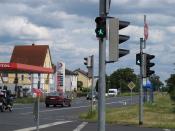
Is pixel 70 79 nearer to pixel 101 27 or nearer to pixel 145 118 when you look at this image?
pixel 145 118

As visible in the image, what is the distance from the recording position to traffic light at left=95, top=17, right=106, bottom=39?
43.7 ft

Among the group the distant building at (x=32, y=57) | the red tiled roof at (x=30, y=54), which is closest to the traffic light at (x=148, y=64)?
the distant building at (x=32, y=57)

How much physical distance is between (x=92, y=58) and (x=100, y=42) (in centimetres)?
2001

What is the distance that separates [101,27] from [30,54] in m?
114

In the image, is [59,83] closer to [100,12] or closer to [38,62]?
Answer: [38,62]

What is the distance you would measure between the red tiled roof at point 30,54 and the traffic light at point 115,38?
357 ft

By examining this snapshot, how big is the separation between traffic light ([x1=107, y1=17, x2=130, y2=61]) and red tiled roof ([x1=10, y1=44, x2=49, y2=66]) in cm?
10889

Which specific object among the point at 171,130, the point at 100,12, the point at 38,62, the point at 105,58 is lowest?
the point at 171,130

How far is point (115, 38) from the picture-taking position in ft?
44.8

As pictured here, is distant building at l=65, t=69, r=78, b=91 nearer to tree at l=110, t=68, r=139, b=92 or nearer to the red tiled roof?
tree at l=110, t=68, r=139, b=92

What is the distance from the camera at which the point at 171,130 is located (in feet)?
82.4

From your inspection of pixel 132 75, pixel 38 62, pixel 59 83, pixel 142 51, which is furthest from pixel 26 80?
pixel 142 51

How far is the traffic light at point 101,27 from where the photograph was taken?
1330 centimetres

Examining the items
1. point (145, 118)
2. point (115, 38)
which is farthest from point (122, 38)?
point (145, 118)
